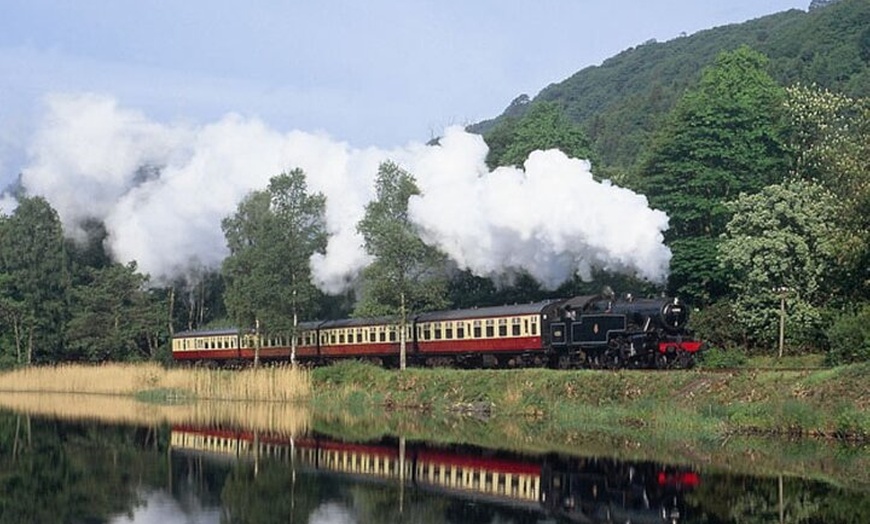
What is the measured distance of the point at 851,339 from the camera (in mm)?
43750

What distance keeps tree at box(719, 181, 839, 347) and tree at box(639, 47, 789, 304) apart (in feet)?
24.4

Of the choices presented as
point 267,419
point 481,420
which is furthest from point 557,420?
point 267,419

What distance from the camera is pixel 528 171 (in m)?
53.5

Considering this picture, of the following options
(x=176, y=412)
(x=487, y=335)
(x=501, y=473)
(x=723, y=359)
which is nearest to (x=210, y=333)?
(x=176, y=412)

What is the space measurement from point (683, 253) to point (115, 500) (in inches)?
1634

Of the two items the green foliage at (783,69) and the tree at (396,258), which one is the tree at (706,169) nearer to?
the tree at (396,258)

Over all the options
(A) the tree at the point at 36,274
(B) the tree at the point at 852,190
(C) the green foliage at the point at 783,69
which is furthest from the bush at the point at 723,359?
(A) the tree at the point at 36,274

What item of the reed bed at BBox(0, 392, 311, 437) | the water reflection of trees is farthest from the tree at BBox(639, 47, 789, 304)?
the water reflection of trees

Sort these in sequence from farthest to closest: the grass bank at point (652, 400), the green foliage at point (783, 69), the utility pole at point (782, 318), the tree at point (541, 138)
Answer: the green foliage at point (783, 69)
the tree at point (541, 138)
the utility pole at point (782, 318)
the grass bank at point (652, 400)

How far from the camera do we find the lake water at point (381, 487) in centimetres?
2500

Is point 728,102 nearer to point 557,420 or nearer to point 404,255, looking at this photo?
point 404,255

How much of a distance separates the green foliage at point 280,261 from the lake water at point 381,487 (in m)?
26.8

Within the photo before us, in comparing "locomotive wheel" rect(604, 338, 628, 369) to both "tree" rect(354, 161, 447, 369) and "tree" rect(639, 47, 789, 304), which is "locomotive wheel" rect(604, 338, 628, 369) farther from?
"tree" rect(639, 47, 789, 304)

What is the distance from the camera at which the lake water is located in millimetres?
25000
